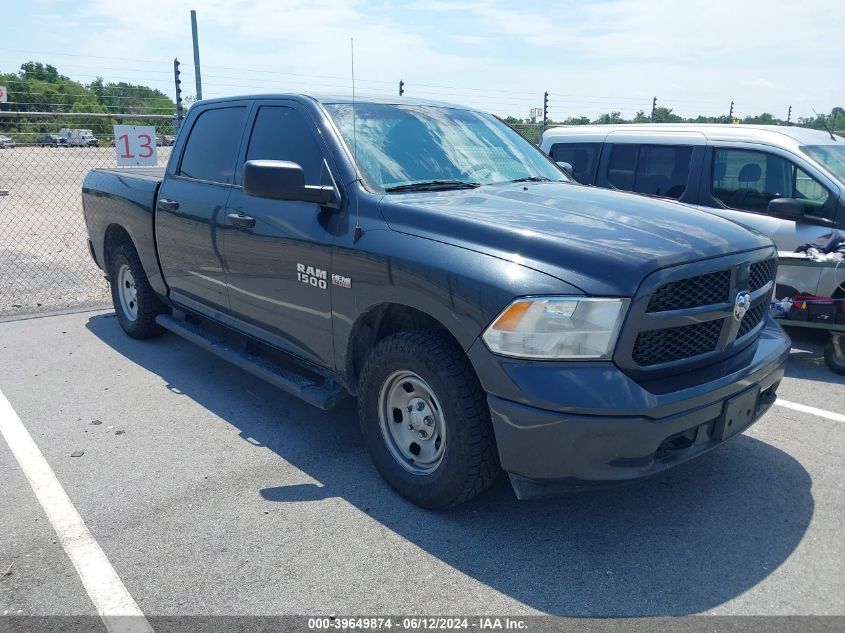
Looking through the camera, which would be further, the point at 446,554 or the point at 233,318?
the point at 233,318

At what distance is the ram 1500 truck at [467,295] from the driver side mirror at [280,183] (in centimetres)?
1

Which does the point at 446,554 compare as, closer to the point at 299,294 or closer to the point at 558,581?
the point at 558,581

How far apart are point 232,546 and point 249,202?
80.9 inches

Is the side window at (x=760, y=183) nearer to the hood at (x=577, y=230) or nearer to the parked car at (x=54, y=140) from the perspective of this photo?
the hood at (x=577, y=230)

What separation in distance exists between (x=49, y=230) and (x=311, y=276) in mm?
10372

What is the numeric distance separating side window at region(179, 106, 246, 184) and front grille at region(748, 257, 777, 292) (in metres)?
3.12

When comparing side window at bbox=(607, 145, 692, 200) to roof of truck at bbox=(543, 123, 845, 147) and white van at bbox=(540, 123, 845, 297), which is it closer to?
white van at bbox=(540, 123, 845, 297)

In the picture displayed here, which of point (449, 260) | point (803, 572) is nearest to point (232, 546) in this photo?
point (449, 260)

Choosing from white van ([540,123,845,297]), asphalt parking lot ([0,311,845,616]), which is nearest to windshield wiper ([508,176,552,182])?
asphalt parking lot ([0,311,845,616])

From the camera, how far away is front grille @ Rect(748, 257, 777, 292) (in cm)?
348

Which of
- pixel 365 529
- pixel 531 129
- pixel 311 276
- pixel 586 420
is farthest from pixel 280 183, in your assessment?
pixel 531 129

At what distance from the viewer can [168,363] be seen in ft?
19.1

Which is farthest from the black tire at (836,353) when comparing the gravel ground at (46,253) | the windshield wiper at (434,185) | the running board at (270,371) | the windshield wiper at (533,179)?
the gravel ground at (46,253)

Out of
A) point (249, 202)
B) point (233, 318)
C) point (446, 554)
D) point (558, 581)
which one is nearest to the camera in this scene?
point (558, 581)
